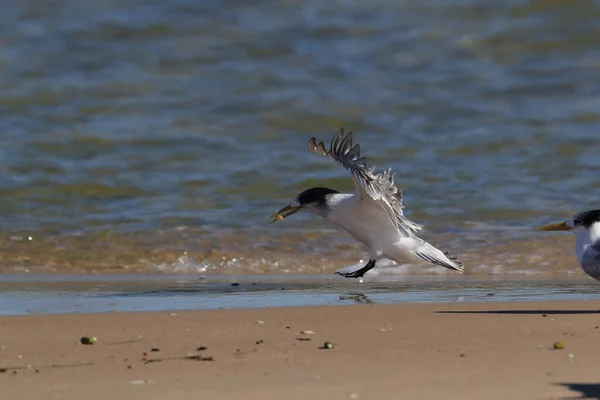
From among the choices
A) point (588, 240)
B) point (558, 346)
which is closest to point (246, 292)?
point (588, 240)

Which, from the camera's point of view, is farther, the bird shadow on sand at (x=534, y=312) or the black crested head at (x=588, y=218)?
the black crested head at (x=588, y=218)

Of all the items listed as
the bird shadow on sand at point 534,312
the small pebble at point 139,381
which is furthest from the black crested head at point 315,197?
the small pebble at point 139,381

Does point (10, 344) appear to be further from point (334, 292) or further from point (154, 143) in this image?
point (154, 143)

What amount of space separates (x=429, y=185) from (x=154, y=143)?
3.25 m

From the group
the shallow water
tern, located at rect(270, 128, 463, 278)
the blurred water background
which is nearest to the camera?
the shallow water

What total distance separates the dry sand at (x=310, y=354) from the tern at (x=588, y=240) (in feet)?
1.11

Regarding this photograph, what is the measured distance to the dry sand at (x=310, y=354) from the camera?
3.70 metres

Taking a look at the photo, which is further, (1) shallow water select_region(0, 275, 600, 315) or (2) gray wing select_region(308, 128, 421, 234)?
(2) gray wing select_region(308, 128, 421, 234)

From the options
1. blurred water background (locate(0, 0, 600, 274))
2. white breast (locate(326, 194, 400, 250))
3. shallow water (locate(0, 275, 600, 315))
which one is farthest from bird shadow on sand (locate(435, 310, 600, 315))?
blurred water background (locate(0, 0, 600, 274))

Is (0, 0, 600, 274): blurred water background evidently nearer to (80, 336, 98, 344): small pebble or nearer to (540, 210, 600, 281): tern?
(540, 210, 600, 281): tern

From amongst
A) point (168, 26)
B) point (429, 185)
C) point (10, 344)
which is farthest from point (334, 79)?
point (10, 344)

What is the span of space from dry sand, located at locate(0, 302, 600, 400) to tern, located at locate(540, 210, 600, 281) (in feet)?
1.11

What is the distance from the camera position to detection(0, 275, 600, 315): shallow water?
6.25 m

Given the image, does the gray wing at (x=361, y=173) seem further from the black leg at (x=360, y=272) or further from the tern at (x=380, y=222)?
the black leg at (x=360, y=272)
